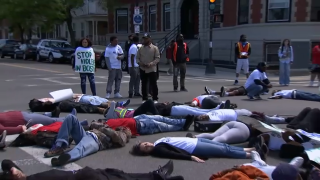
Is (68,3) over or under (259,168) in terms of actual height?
over

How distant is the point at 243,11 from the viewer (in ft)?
86.6

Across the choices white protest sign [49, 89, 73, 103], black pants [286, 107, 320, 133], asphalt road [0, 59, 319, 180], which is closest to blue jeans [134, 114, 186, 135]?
asphalt road [0, 59, 319, 180]

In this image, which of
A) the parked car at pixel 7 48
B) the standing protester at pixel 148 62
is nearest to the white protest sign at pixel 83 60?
the standing protester at pixel 148 62

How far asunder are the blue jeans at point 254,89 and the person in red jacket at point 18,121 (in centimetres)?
644

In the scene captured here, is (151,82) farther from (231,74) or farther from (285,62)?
(231,74)

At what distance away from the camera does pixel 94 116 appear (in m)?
10.2

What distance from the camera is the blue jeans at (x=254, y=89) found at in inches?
499

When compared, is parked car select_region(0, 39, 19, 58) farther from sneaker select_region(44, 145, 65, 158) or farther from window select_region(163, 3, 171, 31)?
sneaker select_region(44, 145, 65, 158)

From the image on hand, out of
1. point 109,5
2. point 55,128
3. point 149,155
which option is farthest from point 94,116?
point 109,5

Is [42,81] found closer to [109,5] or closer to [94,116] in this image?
[94,116]

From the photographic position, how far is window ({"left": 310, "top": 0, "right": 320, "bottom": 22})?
2344 cm

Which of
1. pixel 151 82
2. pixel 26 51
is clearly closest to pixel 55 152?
pixel 151 82

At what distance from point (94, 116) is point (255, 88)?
506 cm

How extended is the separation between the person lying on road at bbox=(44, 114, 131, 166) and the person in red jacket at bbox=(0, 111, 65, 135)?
50.4 inches
